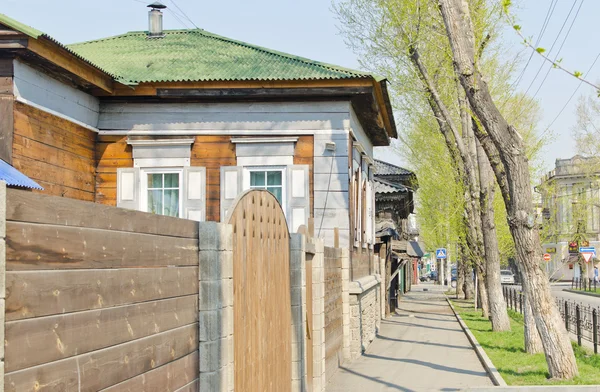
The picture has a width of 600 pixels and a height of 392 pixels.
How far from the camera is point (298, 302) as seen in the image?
9.78 metres

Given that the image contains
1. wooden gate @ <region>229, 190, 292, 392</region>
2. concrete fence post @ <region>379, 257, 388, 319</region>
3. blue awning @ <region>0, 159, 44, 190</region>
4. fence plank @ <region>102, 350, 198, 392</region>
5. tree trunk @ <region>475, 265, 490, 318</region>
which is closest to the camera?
fence plank @ <region>102, 350, 198, 392</region>

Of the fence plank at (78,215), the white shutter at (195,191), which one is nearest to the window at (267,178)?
the white shutter at (195,191)

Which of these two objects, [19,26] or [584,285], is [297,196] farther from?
[584,285]

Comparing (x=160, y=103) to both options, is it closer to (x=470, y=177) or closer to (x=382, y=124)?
(x=382, y=124)

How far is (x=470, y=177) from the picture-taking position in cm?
2600

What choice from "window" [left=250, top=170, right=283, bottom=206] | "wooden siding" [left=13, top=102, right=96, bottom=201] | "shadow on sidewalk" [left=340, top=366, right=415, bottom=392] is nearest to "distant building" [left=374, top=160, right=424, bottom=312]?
"window" [left=250, top=170, right=283, bottom=206]

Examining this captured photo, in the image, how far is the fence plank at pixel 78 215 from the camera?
3.21 m

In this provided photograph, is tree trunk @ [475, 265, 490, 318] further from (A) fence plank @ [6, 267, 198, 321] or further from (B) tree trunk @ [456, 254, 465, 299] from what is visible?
(A) fence plank @ [6, 267, 198, 321]

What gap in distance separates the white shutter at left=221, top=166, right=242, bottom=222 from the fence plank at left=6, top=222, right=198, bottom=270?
11121 millimetres

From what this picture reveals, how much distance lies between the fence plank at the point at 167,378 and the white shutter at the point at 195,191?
10.8m

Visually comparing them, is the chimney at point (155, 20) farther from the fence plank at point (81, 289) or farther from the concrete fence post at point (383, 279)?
the fence plank at point (81, 289)

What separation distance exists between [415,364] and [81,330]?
13.9 metres

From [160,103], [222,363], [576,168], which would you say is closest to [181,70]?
[160,103]

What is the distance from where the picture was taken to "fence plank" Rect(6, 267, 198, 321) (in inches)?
125
